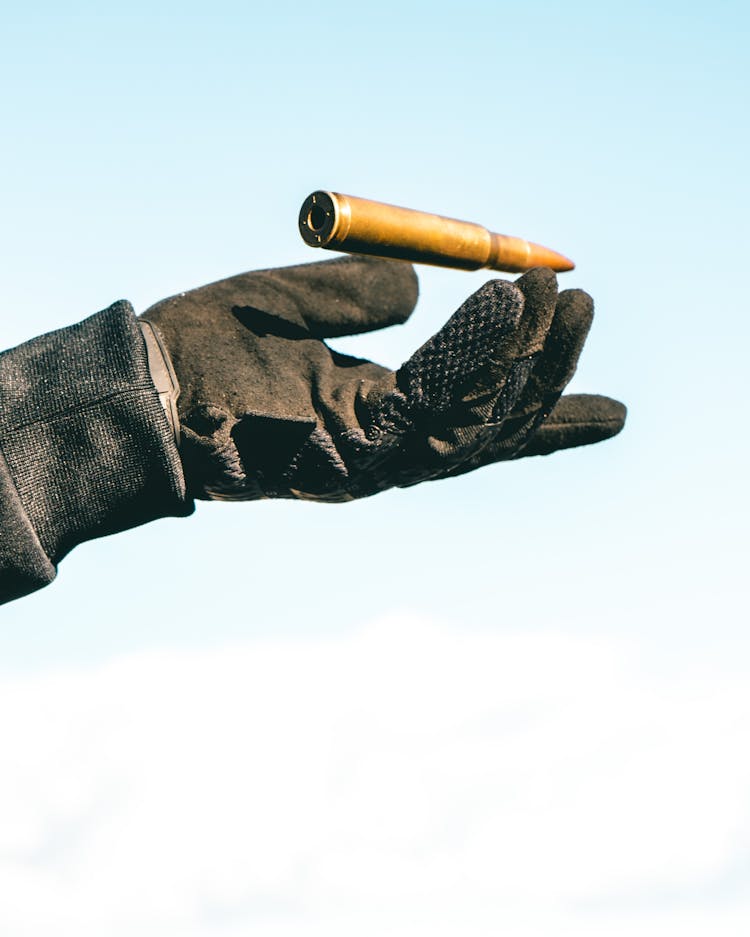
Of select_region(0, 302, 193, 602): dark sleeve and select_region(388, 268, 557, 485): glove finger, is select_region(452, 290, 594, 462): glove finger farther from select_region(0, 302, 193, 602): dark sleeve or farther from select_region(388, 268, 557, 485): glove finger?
select_region(0, 302, 193, 602): dark sleeve

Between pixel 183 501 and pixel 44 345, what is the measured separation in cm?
55

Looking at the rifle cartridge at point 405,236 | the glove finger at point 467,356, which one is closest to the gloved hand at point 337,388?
the glove finger at point 467,356

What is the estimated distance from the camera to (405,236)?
12.5 feet

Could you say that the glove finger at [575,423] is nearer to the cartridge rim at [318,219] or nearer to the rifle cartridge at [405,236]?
the rifle cartridge at [405,236]

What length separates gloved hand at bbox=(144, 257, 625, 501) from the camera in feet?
11.9

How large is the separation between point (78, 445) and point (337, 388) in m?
0.71

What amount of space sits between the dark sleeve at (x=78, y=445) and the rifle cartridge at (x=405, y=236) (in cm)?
55

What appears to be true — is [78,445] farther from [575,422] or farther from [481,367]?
[575,422]

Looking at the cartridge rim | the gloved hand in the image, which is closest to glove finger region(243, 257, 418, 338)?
the gloved hand

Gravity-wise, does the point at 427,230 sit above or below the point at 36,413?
above

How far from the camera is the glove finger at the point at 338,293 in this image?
3957 millimetres

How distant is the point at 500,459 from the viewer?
4113 millimetres

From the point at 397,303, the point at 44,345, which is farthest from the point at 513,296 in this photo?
the point at 44,345

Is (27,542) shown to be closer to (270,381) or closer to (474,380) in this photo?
(270,381)
